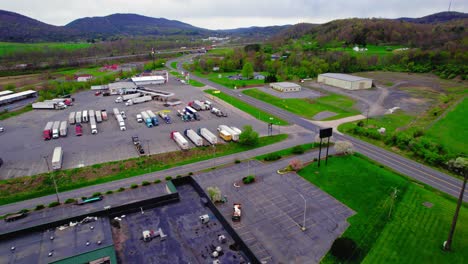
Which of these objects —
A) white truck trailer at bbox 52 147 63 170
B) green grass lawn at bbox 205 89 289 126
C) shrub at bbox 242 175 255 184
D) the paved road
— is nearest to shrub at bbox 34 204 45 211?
white truck trailer at bbox 52 147 63 170

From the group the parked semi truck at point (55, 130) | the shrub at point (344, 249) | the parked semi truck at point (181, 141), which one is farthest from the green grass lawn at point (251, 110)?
the parked semi truck at point (55, 130)

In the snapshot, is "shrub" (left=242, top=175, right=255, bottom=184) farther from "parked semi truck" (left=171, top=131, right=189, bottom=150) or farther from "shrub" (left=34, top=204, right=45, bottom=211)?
"shrub" (left=34, top=204, right=45, bottom=211)

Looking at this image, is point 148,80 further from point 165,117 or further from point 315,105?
point 315,105

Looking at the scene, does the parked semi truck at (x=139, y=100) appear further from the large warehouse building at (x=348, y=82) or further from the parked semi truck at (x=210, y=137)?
the large warehouse building at (x=348, y=82)

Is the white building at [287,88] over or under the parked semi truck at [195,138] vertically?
over

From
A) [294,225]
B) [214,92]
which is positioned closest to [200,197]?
[294,225]

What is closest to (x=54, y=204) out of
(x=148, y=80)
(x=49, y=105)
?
(x=49, y=105)
